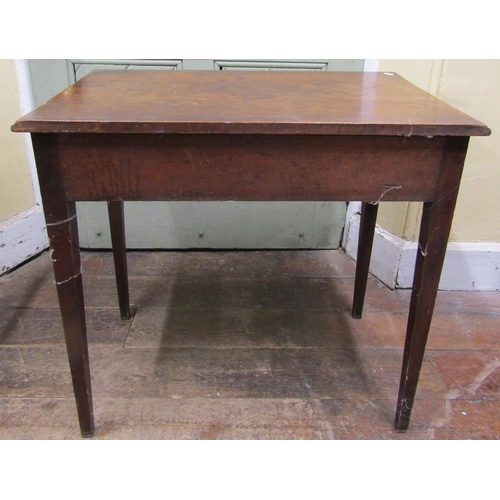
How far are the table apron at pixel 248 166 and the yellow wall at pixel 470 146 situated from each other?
0.76 meters

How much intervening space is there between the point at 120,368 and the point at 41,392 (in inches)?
8.4

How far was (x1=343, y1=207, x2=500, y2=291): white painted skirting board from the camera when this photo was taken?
1.87 meters

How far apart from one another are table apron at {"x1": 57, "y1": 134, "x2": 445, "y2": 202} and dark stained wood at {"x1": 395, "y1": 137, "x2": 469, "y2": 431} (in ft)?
0.08

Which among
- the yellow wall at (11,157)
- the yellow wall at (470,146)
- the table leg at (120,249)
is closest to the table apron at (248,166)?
the table leg at (120,249)

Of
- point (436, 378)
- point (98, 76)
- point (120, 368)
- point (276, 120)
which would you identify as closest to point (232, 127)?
point (276, 120)

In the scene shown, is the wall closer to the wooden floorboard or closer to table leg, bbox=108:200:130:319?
the wooden floorboard

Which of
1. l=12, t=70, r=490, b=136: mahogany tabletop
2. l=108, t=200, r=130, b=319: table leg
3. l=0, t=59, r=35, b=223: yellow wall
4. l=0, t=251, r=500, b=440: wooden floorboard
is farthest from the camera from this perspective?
l=0, t=59, r=35, b=223: yellow wall

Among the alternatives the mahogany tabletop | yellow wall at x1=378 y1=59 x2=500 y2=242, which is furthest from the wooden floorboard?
the mahogany tabletop

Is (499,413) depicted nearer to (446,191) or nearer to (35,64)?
(446,191)

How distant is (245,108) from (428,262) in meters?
0.51

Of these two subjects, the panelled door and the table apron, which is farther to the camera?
the panelled door

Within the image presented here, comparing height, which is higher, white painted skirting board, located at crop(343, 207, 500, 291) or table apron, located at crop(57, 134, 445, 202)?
table apron, located at crop(57, 134, 445, 202)

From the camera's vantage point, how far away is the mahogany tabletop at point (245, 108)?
975 millimetres

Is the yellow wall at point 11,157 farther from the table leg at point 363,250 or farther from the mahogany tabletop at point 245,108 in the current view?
the table leg at point 363,250
